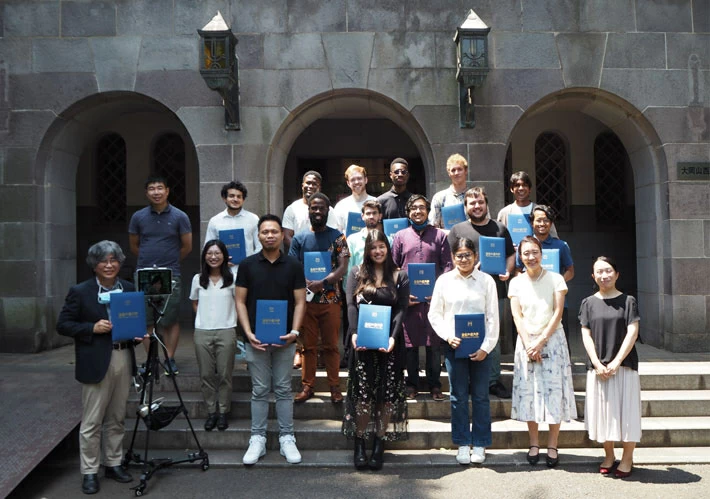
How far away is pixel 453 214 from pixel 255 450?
3.15 m

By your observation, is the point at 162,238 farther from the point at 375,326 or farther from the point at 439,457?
the point at 439,457

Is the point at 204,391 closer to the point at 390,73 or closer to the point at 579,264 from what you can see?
the point at 390,73

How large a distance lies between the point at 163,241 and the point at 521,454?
4.37m

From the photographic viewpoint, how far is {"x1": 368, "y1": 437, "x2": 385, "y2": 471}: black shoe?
15.9ft

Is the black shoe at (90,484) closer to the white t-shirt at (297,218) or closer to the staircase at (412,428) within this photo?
the staircase at (412,428)

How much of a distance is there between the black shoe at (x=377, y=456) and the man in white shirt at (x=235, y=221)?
7.89 feet

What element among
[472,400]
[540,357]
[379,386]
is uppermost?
[540,357]

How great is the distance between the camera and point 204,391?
5.34 m

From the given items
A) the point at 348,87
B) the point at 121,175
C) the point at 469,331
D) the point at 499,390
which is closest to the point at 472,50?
the point at 348,87

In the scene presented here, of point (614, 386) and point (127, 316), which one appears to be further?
point (614, 386)

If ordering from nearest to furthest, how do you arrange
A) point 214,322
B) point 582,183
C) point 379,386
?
point 379,386 < point 214,322 < point 582,183

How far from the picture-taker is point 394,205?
6199mm

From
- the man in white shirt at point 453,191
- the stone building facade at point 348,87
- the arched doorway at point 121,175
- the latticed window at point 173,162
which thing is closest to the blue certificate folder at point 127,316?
the man in white shirt at point 453,191

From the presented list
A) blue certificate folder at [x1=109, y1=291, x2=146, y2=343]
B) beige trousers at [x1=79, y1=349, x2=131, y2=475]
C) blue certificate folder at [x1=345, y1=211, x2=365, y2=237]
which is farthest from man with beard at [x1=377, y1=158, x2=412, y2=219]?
beige trousers at [x1=79, y1=349, x2=131, y2=475]
